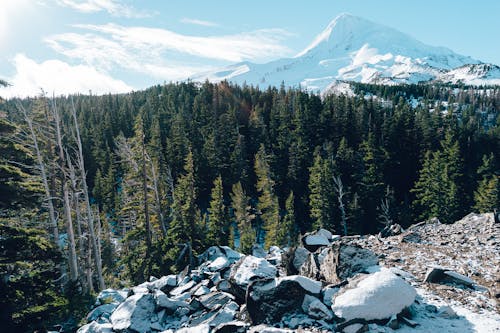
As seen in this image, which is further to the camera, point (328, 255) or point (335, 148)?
point (335, 148)

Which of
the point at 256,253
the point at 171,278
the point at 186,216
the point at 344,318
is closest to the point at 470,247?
the point at 344,318

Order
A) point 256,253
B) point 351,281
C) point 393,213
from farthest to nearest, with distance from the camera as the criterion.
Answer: point 393,213
point 256,253
point 351,281

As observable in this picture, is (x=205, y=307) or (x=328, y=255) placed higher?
(x=328, y=255)

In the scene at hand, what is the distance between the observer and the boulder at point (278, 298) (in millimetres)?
8445

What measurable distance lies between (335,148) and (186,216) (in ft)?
145

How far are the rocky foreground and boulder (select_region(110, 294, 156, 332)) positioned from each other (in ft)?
0.10

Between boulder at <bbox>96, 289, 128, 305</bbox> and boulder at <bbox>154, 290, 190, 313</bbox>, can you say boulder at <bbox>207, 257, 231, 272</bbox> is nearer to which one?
boulder at <bbox>154, 290, 190, 313</bbox>

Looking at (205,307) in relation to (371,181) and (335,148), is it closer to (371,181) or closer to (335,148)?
(371,181)

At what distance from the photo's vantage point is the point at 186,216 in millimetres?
23688

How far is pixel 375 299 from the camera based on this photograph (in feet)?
26.1

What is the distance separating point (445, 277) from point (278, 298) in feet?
17.2

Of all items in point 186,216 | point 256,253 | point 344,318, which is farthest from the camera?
point 186,216

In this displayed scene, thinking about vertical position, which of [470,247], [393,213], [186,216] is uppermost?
[470,247]

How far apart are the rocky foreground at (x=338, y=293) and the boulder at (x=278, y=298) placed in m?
0.02
